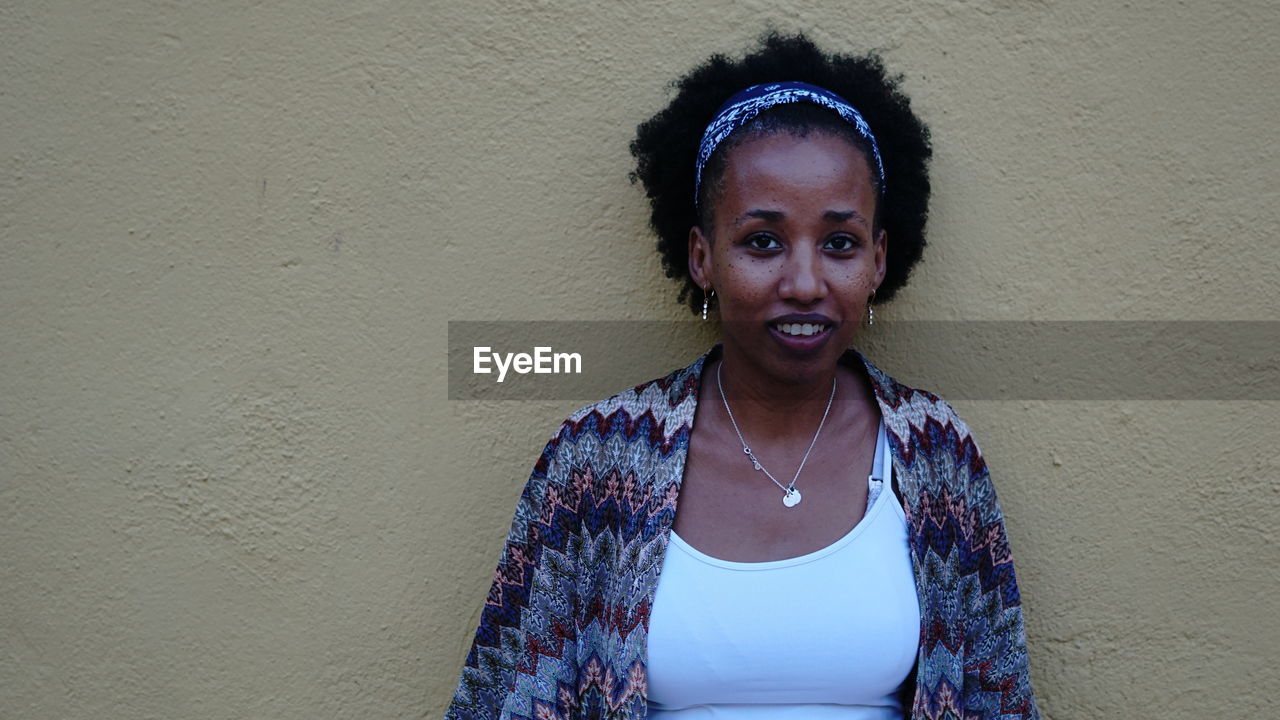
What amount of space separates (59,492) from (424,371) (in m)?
0.93

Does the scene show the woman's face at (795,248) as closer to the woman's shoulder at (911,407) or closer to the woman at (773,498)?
the woman at (773,498)

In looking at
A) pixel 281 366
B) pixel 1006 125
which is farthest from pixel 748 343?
pixel 281 366

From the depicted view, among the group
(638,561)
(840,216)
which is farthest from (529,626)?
(840,216)

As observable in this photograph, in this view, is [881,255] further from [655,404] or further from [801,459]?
[655,404]

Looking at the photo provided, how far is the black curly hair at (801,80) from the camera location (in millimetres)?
2182

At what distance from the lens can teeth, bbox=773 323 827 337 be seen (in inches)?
75.7

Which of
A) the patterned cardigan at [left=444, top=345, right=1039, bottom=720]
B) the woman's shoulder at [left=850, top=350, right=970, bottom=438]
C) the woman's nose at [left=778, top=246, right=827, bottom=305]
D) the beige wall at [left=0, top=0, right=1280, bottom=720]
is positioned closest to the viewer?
the woman's nose at [left=778, top=246, right=827, bottom=305]

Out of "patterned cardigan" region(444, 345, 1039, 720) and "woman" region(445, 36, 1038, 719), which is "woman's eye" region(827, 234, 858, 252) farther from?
"patterned cardigan" region(444, 345, 1039, 720)

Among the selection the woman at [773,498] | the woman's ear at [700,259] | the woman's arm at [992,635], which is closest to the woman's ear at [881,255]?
the woman at [773,498]

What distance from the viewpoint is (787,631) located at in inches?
73.7

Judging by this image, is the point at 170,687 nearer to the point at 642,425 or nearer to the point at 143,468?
the point at 143,468

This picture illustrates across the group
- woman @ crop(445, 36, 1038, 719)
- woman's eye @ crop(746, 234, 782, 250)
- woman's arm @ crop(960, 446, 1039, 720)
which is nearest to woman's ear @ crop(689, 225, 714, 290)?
woman @ crop(445, 36, 1038, 719)

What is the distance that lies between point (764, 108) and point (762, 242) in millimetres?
260

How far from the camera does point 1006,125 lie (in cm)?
236
